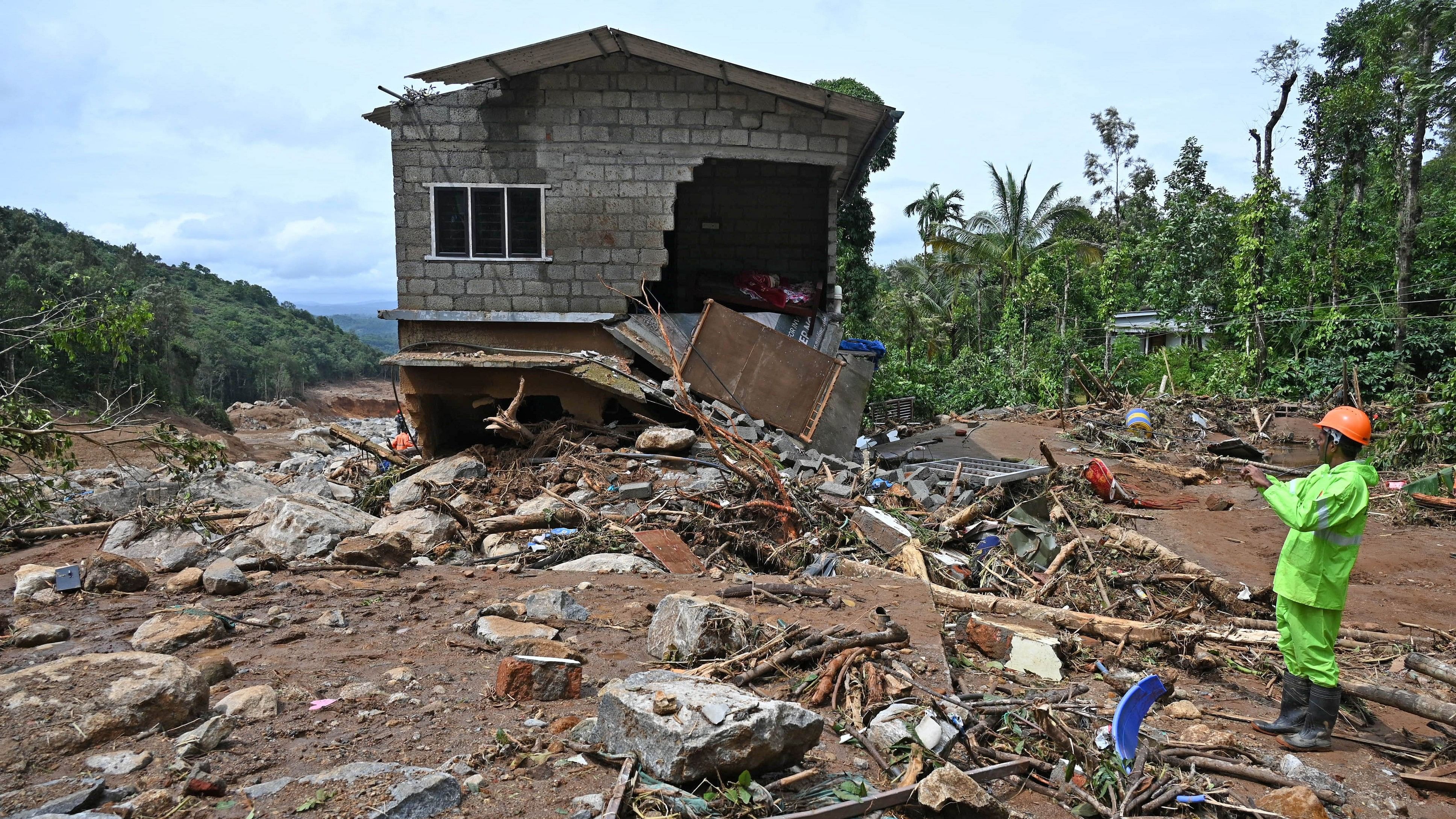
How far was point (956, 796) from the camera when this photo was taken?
2.93 metres

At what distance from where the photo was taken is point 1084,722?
4.09 m

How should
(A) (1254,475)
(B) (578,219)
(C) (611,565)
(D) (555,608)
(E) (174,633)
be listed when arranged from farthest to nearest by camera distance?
(A) (1254,475) → (B) (578,219) → (C) (611,565) → (D) (555,608) → (E) (174,633)

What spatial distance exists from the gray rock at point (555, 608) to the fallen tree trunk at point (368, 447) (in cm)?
573

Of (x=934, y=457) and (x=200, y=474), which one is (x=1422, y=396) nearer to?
(x=934, y=457)

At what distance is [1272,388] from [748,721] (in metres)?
18.7

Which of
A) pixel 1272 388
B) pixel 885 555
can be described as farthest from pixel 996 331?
pixel 885 555

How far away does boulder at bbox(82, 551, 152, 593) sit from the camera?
5.48 meters

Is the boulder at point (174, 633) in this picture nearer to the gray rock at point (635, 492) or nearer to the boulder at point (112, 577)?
Result: the boulder at point (112, 577)

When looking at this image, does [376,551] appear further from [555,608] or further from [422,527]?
[555,608]

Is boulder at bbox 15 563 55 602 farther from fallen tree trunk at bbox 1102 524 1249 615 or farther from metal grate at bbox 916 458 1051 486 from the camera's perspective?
fallen tree trunk at bbox 1102 524 1249 615

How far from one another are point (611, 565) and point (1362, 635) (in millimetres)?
5352

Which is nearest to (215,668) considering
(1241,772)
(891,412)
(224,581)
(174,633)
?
(174,633)

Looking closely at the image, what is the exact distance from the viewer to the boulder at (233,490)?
27.9ft

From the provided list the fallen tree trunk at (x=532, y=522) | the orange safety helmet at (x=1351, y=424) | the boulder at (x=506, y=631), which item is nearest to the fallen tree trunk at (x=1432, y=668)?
the orange safety helmet at (x=1351, y=424)
